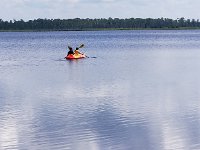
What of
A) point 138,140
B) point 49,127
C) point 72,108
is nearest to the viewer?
point 138,140

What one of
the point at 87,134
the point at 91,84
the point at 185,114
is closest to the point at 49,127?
the point at 87,134

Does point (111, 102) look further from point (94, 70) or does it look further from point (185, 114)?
point (94, 70)

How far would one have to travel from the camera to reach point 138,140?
16453 millimetres

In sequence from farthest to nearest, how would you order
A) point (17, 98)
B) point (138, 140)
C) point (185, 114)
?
1. point (17, 98)
2. point (185, 114)
3. point (138, 140)

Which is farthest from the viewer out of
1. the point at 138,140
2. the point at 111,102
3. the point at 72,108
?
the point at 111,102

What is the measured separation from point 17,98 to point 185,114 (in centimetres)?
933

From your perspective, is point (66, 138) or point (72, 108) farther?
point (72, 108)

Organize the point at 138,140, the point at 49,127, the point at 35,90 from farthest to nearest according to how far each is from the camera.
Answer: the point at 35,90 → the point at 49,127 → the point at 138,140

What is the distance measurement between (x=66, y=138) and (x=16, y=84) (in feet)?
55.1

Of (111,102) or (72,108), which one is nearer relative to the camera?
(72,108)

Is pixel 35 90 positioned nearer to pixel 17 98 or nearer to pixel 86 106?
pixel 17 98

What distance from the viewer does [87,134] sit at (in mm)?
17406

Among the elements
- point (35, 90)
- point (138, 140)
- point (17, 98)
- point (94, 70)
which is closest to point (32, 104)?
point (17, 98)

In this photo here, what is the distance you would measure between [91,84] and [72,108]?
953 centimetres
